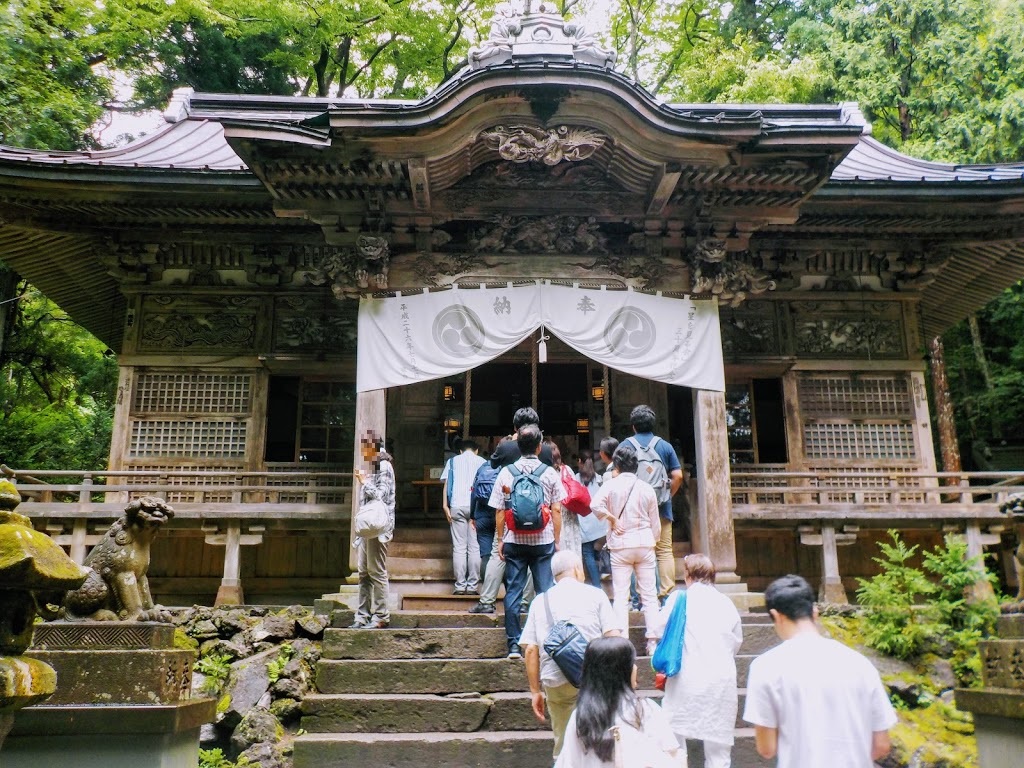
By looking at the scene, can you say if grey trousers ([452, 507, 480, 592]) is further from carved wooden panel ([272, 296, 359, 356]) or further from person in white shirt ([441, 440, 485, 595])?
carved wooden panel ([272, 296, 359, 356])

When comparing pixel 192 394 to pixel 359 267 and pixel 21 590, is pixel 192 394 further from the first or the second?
pixel 21 590

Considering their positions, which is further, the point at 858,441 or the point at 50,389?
the point at 50,389

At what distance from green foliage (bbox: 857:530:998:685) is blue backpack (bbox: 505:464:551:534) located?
4.00 m

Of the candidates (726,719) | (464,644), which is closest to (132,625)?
(464,644)

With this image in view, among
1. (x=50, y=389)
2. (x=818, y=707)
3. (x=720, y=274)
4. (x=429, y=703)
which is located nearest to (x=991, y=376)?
(x=720, y=274)

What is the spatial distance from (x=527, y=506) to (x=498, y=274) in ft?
13.3

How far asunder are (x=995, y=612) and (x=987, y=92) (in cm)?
1302

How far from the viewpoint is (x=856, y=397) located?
36.2 feet

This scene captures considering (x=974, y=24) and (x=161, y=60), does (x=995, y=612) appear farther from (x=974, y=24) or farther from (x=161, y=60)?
(x=161, y=60)

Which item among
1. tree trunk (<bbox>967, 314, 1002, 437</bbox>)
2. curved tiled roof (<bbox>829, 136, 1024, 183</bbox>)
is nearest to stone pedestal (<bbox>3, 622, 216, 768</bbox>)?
curved tiled roof (<bbox>829, 136, 1024, 183</bbox>)

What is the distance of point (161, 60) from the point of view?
19359 millimetres

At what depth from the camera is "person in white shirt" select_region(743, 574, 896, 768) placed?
3033mm

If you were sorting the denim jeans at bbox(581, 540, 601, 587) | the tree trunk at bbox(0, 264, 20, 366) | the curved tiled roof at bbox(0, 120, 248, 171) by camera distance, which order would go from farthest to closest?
the tree trunk at bbox(0, 264, 20, 366), the curved tiled roof at bbox(0, 120, 248, 171), the denim jeans at bbox(581, 540, 601, 587)

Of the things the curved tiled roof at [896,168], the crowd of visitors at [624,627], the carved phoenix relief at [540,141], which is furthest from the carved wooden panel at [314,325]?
the curved tiled roof at [896,168]
